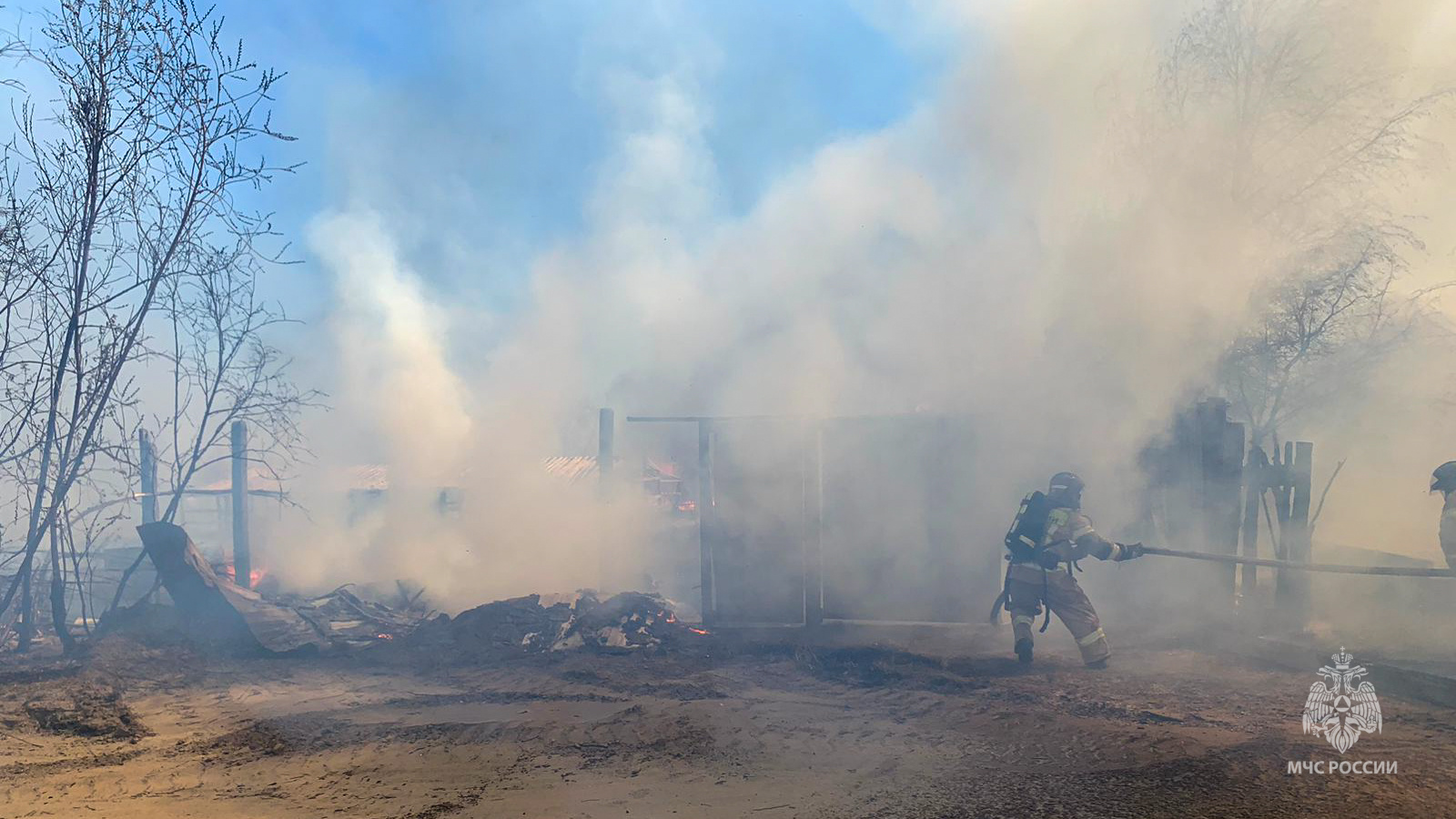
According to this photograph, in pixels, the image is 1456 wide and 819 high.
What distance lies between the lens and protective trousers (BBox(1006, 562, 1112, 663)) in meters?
7.82

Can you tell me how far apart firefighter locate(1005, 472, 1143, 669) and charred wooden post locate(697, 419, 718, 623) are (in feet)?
11.5

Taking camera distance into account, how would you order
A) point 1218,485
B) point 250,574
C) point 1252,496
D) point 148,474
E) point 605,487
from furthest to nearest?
point 250,574, point 605,487, point 148,474, point 1252,496, point 1218,485

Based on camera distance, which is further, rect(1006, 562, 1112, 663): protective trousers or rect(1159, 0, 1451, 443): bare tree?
rect(1159, 0, 1451, 443): bare tree

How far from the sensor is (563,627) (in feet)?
30.9

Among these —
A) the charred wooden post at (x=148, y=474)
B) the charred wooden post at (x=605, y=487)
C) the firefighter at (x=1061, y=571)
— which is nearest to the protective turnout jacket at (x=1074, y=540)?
the firefighter at (x=1061, y=571)

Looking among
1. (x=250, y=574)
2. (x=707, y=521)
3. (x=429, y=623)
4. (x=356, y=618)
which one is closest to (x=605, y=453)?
(x=707, y=521)

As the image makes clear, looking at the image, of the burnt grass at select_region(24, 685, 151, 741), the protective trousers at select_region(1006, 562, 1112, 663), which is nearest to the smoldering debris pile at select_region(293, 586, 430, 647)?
the burnt grass at select_region(24, 685, 151, 741)

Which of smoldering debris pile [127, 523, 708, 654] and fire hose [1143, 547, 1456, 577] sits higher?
fire hose [1143, 547, 1456, 577]

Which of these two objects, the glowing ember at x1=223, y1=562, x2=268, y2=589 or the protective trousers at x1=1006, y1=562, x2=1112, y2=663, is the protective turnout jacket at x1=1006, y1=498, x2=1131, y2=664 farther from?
the glowing ember at x1=223, y1=562, x2=268, y2=589

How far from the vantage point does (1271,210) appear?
12.9 m

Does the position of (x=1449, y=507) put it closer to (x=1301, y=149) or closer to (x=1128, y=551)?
(x=1128, y=551)

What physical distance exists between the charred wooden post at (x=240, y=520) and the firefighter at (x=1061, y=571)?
12149mm

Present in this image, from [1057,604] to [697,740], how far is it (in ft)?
13.1

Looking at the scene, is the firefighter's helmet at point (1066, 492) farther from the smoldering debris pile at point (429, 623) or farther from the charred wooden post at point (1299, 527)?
the smoldering debris pile at point (429, 623)
